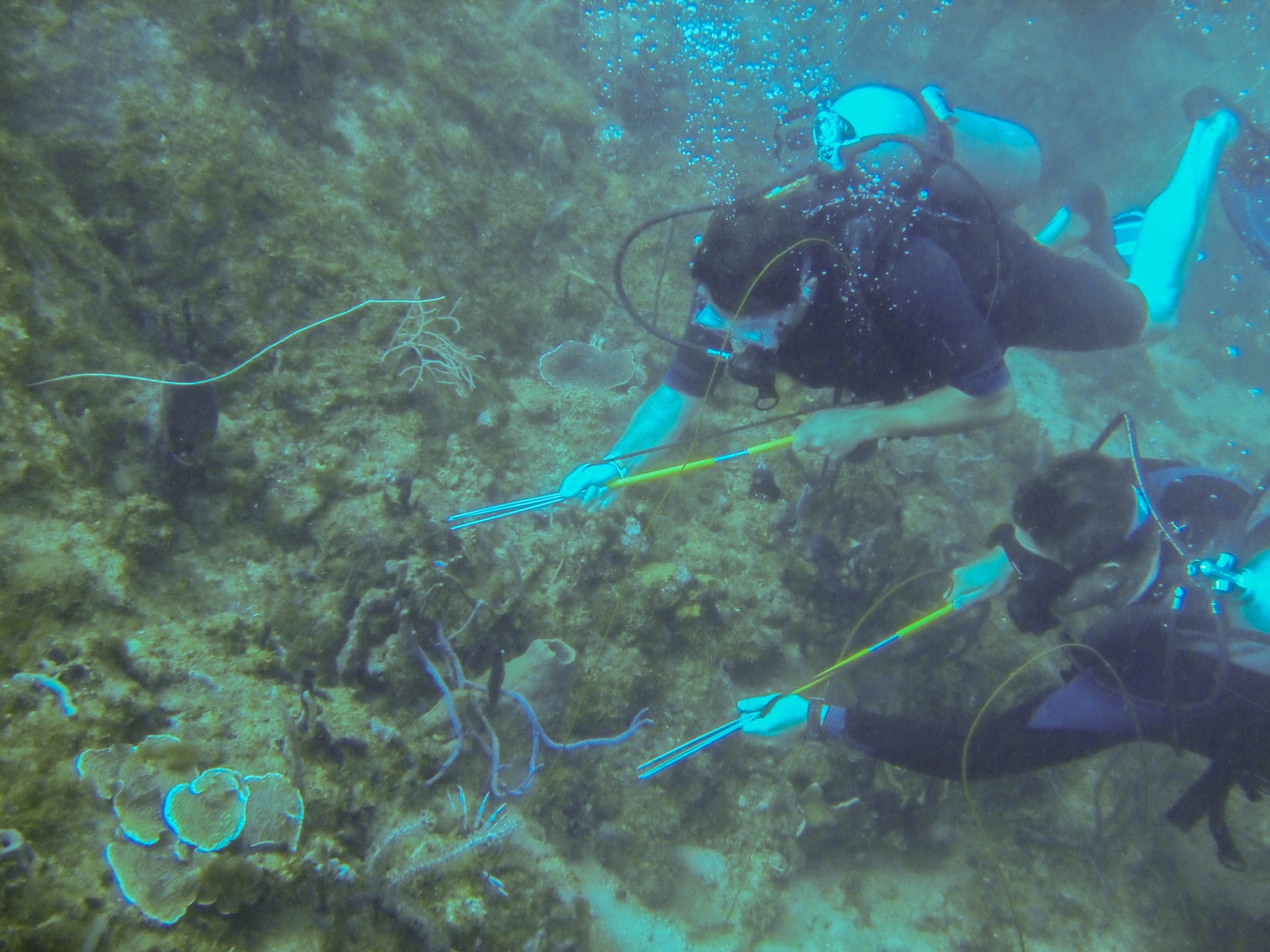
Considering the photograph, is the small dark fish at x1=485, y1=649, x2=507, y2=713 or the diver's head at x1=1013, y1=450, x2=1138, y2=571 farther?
the diver's head at x1=1013, y1=450, x2=1138, y2=571

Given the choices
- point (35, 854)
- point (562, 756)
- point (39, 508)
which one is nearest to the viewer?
point (35, 854)

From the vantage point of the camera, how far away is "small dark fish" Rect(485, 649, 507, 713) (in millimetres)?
2680

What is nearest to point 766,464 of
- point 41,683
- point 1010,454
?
point 1010,454

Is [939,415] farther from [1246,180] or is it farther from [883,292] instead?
[1246,180]

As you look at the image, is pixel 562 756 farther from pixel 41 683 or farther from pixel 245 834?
pixel 41 683

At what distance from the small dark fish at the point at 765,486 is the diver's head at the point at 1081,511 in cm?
157

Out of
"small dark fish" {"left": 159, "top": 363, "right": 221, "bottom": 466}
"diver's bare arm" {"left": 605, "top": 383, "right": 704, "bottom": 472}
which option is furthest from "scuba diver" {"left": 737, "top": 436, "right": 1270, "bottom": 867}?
"small dark fish" {"left": 159, "top": 363, "right": 221, "bottom": 466}

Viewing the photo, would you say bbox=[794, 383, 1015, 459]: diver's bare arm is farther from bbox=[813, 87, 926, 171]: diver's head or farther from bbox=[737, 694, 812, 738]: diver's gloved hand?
bbox=[737, 694, 812, 738]: diver's gloved hand

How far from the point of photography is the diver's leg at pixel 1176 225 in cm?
434

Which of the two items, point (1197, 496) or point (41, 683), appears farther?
point (1197, 496)

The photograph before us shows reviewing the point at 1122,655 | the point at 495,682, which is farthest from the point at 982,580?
the point at 495,682

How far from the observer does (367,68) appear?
456 cm

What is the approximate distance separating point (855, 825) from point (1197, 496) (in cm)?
291

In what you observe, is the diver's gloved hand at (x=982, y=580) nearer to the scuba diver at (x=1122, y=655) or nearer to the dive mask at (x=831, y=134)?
the scuba diver at (x=1122, y=655)
